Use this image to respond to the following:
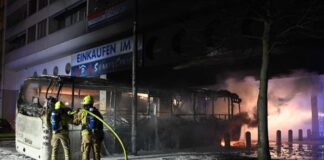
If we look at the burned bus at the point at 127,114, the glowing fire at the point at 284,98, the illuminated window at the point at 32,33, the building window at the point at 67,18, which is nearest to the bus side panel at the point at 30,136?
the burned bus at the point at 127,114

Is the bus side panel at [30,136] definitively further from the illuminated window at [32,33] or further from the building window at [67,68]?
the illuminated window at [32,33]

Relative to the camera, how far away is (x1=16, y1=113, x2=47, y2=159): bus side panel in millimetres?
10384

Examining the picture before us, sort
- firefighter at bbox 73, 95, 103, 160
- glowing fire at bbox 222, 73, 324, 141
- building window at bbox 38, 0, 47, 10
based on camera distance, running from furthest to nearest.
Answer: building window at bbox 38, 0, 47, 10
glowing fire at bbox 222, 73, 324, 141
firefighter at bbox 73, 95, 103, 160

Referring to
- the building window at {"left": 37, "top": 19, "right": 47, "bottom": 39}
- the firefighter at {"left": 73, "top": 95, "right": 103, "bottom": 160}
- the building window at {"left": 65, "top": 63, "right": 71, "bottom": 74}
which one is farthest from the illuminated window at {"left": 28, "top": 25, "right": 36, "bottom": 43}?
the firefighter at {"left": 73, "top": 95, "right": 103, "bottom": 160}

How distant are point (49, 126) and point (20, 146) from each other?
245 centimetres

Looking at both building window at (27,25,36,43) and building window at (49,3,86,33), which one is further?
building window at (27,25,36,43)

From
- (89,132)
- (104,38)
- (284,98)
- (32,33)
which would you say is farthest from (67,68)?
(89,132)

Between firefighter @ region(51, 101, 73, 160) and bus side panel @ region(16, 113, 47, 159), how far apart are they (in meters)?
1.06

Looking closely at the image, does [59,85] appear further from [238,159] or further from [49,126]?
[238,159]

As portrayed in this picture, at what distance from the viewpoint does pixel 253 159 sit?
12320 mm

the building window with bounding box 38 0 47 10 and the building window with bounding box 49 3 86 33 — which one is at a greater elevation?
the building window with bounding box 38 0 47 10

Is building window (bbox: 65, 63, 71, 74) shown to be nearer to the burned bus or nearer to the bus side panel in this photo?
the burned bus

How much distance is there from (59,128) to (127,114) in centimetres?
571

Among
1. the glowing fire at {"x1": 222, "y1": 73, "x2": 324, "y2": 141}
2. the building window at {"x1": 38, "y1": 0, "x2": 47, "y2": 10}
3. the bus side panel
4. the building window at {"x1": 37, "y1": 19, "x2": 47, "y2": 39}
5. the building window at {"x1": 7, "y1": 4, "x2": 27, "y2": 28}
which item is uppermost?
the building window at {"x1": 7, "y1": 4, "x2": 27, "y2": 28}
